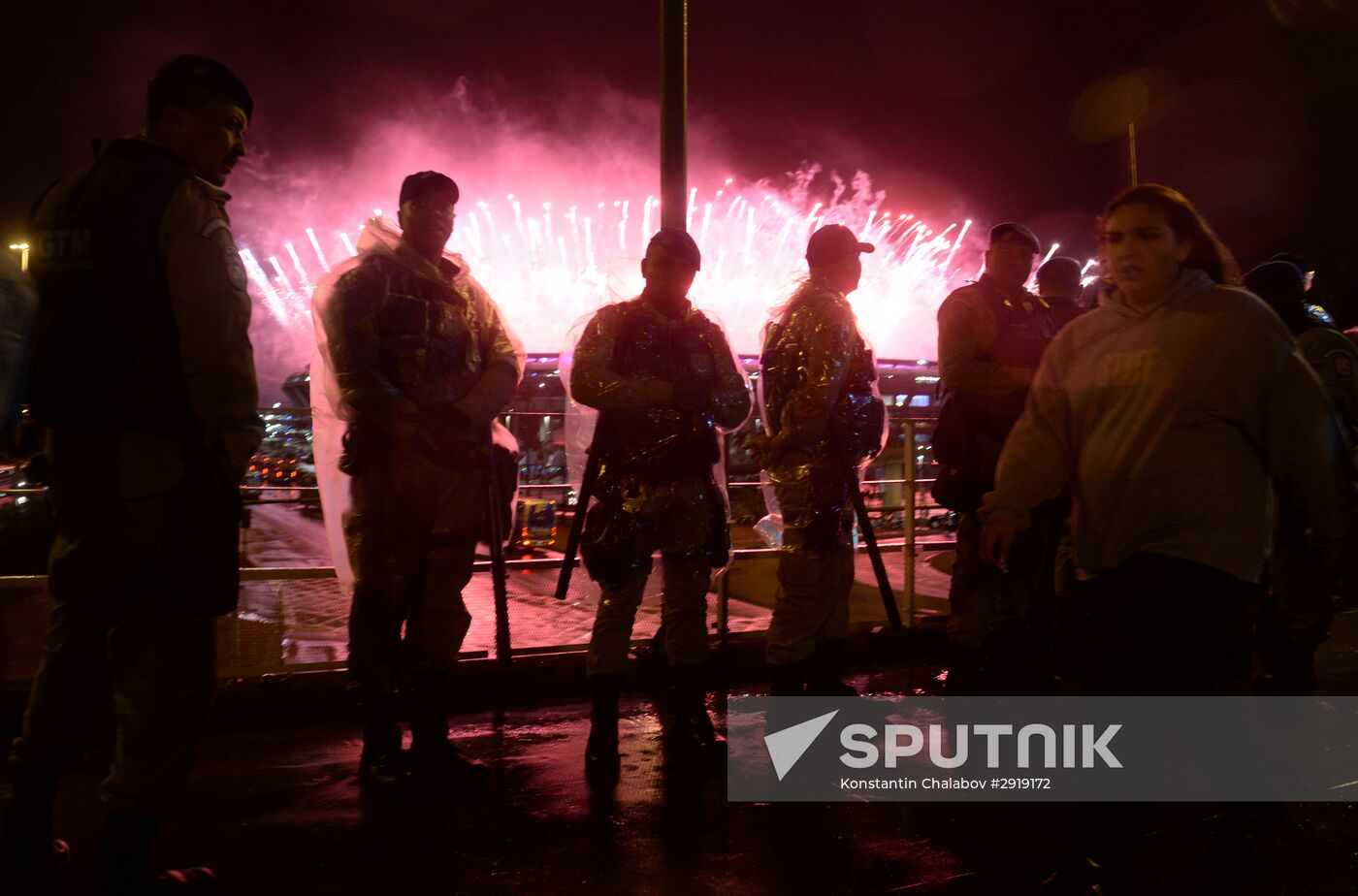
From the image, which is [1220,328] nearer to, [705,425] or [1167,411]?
[1167,411]

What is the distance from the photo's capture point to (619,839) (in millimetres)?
2574

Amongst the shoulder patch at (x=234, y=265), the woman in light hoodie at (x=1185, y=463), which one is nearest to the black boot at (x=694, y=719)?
the woman in light hoodie at (x=1185, y=463)

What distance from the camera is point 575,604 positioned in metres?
7.14

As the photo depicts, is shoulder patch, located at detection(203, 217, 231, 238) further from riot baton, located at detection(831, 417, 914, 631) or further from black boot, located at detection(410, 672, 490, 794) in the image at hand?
riot baton, located at detection(831, 417, 914, 631)

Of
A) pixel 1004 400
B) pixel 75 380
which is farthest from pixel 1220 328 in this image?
pixel 75 380

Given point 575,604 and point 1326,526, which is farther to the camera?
point 575,604

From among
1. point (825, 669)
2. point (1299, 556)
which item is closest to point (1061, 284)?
point (1299, 556)

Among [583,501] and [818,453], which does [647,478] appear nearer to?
[583,501]

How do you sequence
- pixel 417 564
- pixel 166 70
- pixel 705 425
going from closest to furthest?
pixel 166 70 → pixel 417 564 → pixel 705 425

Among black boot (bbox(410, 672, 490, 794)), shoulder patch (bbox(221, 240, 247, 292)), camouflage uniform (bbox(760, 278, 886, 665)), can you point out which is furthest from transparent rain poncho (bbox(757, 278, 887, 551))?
shoulder patch (bbox(221, 240, 247, 292))

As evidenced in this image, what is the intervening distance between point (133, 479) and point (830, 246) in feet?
9.09

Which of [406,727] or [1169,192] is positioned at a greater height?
[1169,192]

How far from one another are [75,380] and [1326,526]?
3029 millimetres

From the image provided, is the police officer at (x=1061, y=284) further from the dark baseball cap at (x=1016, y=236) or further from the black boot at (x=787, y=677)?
the black boot at (x=787, y=677)
